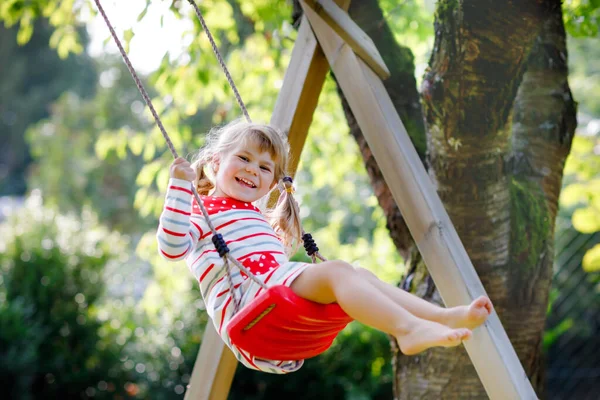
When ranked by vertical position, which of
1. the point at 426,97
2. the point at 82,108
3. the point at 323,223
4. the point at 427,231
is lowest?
the point at 323,223

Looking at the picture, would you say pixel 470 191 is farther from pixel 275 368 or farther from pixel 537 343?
pixel 275 368

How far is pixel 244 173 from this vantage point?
196 centimetres

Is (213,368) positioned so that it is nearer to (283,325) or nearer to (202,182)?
(202,182)

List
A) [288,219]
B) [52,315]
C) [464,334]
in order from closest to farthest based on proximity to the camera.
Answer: [464,334], [288,219], [52,315]

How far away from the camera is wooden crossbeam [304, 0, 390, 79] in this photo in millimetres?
2168

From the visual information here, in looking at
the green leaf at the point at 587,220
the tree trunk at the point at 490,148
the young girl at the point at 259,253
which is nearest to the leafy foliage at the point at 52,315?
the tree trunk at the point at 490,148

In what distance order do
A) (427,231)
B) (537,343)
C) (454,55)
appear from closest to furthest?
(427,231) → (454,55) → (537,343)

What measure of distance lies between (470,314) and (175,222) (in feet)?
2.45

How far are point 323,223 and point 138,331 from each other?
152 inches

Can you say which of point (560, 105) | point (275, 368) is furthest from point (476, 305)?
point (560, 105)

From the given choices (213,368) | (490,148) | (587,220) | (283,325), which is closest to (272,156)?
(283,325)

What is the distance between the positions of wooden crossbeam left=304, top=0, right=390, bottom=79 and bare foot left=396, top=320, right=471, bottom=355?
995 millimetres

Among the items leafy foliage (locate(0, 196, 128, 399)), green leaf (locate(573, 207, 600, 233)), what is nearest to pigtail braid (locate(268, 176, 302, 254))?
green leaf (locate(573, 207, 600, 233))

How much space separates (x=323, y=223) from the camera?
8.42 meters
